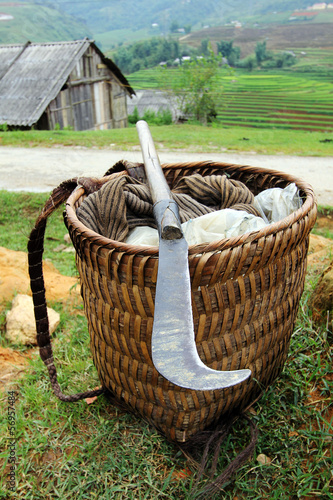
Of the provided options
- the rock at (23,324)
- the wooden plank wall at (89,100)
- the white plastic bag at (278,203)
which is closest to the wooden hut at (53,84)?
the wooden plank wall at (89,100)

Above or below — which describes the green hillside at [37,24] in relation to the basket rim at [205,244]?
above

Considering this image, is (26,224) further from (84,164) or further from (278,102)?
Answer: (278,102)

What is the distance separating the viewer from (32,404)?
66.6 inches

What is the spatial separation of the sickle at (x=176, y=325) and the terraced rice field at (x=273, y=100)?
53.9 feet

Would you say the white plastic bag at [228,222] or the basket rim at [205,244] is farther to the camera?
the white plastic bag at [228,222]

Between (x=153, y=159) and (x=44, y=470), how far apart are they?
3.97 ft

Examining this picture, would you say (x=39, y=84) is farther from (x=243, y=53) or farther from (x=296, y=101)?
(x=243, y=53)

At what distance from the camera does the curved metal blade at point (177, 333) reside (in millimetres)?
843

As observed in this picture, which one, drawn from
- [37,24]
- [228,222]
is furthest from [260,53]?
[228,222]

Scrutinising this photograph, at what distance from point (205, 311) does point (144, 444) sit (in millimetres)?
627

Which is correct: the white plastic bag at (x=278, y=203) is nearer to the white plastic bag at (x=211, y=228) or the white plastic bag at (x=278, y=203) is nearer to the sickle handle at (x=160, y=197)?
the white plastic bag at (x=211, y=228)

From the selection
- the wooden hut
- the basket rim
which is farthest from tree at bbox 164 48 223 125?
the basket rim

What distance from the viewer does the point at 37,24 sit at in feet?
167

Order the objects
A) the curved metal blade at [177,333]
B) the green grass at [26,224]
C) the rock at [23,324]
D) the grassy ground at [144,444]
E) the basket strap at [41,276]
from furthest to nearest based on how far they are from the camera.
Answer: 1. the green grass at [26,224]
2. the rock at [23,324]
3. the basket strap at [41,276]
4. the grassy ground at [144,444]
5. the curved metal blade at [177,333]
